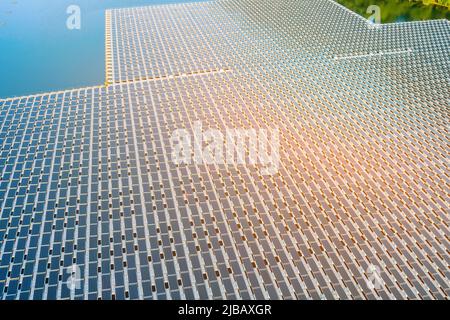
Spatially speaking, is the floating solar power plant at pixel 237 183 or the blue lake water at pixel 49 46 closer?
the floating solar power plant at pixel 237 183

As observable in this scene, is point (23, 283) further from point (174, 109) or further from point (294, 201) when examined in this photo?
point (174, 109)

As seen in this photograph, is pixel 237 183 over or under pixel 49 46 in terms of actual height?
over

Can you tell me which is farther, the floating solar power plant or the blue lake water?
the blue lake water

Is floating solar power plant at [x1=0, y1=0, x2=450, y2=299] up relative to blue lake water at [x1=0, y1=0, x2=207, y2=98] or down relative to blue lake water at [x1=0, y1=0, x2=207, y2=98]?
up

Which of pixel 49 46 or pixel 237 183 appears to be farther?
pixel 49 46
